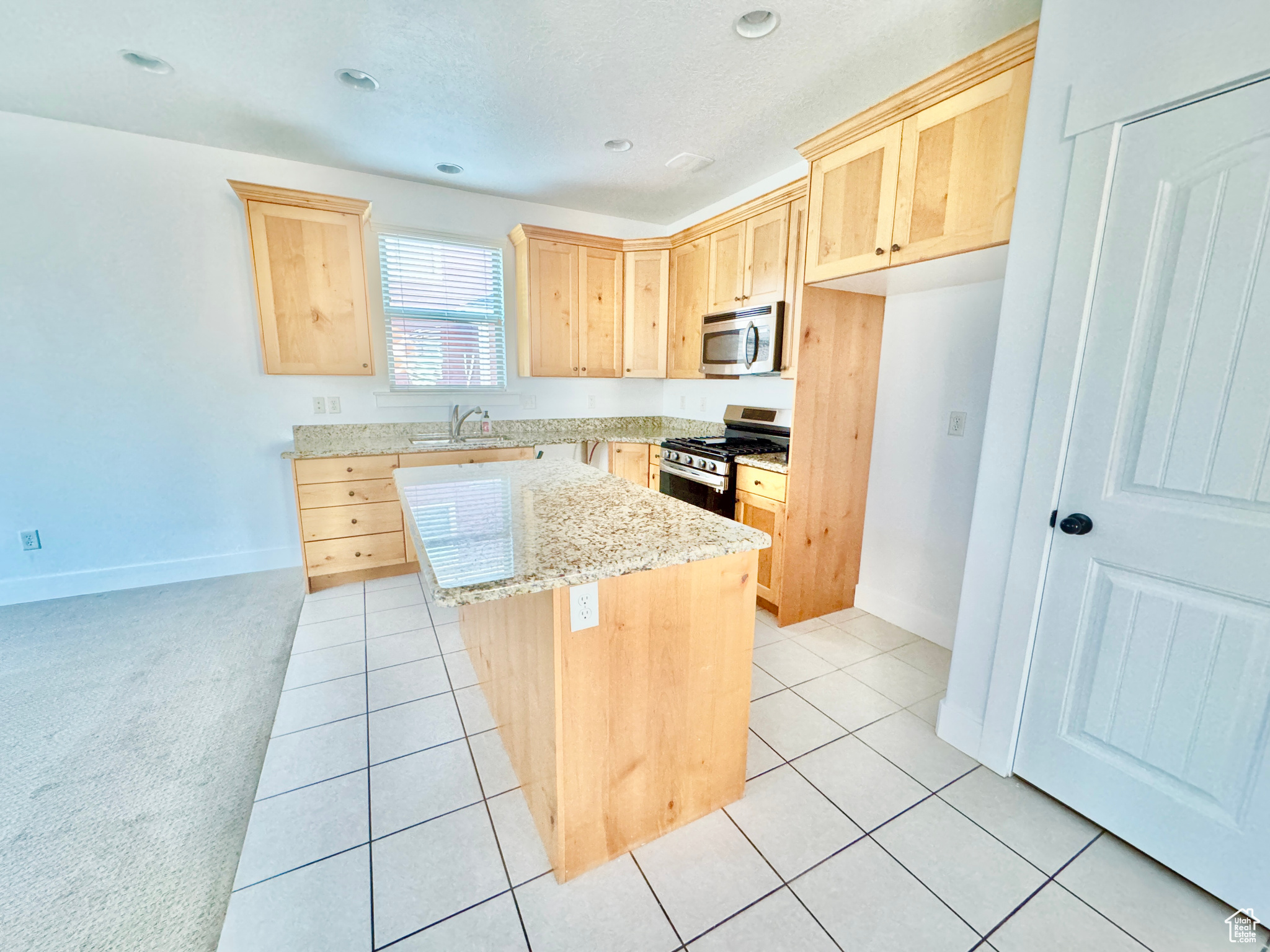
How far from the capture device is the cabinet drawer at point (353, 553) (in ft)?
9.93

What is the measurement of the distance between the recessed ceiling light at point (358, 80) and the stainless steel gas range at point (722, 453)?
2.35 m

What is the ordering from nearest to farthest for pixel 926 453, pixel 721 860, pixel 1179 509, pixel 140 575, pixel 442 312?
pixel 1179 509
pixel 721 860
pixel 926 453
pixel 140 575
pixel 442 312

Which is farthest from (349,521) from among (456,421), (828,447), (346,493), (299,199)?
(828,447)

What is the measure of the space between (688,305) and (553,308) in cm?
99

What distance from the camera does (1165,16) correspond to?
1.22m

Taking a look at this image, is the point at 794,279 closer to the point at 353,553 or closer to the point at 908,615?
the point at 908,615

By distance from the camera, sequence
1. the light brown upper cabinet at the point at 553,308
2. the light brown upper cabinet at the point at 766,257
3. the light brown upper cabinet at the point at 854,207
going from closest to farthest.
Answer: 1. the light brown upper cabinet at the point at 854,207
2. the light brown upper cabinet at the point at 766,257
3. the light brown upper cabinet at the point at 553,308

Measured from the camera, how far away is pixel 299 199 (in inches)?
114

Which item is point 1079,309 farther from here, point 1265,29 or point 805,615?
point 805,615

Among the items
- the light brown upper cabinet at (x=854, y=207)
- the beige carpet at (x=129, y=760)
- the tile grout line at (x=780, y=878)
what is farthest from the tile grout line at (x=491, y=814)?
the light brown upper cabinet at (x=854, y=207)

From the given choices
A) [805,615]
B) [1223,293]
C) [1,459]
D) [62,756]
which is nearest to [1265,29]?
[1223,293]

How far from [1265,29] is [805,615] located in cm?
249

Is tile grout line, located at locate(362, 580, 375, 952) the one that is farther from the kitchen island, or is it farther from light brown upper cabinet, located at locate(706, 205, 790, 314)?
light brown upper cabinet, located at locate(706, 205, 790, 314)

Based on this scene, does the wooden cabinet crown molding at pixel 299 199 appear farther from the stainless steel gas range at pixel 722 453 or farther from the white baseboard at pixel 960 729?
the white baseboard at pixel 960 729
